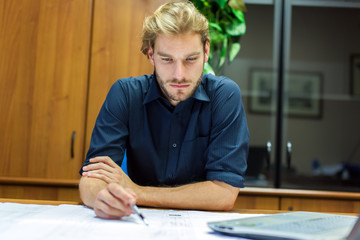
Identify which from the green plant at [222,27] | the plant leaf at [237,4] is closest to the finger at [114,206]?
the green plant at [222,27]

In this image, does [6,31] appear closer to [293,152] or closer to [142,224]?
[142,224]

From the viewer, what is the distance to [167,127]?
138 centimetres

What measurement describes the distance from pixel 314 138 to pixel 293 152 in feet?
0.57

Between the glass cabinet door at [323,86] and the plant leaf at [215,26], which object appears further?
the glass cabinet door at [323,86]

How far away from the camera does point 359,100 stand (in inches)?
88.9

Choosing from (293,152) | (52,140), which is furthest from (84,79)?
(293,152)

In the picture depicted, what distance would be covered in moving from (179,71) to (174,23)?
0.61 ft

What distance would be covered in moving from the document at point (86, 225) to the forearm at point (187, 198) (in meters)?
0.13

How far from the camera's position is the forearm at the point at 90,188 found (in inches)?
39.0

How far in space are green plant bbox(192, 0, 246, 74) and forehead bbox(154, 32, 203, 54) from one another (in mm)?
796

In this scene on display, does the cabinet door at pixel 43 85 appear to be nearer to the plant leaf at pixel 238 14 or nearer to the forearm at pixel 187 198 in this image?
the plant leaf at pixel 238 14

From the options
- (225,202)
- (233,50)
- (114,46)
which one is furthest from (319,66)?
(225,202)

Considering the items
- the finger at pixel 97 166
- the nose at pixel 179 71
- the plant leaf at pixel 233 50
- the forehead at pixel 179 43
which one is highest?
the plant leaf at pixel 233 50

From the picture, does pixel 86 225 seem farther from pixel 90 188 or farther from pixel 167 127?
pixel 167 127
